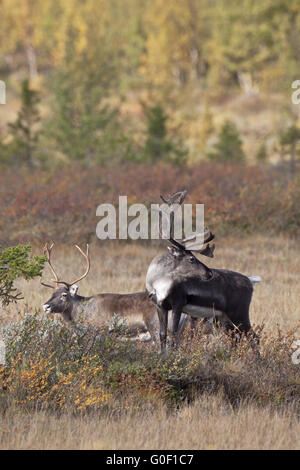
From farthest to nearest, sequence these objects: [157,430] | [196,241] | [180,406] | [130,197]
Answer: [130,197] < [196,241] < [180,406] < [157,430]

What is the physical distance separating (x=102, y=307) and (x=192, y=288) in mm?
1952

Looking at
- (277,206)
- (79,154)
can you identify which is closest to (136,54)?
(79,154)

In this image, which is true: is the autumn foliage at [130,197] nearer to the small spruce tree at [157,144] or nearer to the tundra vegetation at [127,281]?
the tundra vegetation at [127,281]

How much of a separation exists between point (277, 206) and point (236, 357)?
33.8ft

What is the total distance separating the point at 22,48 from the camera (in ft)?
277

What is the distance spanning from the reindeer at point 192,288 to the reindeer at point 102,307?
3.25 feet

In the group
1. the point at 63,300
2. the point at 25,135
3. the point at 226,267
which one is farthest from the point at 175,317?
the point at 25,135

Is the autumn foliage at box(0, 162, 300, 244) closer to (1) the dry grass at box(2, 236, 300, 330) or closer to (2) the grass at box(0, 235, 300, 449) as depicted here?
(1) the dry grass at box(2, 236, 300, 330)

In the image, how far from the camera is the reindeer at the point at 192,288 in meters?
6.91

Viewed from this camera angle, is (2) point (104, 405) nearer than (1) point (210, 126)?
Yes

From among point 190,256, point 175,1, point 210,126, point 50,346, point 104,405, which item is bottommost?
point 104,405

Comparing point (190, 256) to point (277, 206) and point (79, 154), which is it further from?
point (79, 154)

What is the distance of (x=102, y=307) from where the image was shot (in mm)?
8688

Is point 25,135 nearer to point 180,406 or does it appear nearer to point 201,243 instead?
point 201,243
